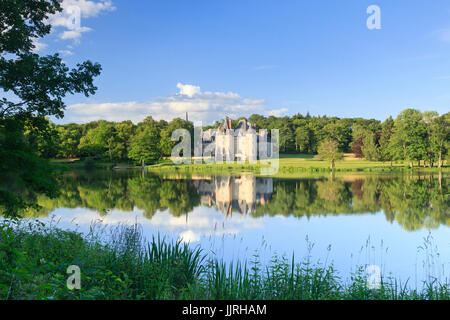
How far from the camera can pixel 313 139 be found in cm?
7338

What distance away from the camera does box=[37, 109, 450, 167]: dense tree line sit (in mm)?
45188

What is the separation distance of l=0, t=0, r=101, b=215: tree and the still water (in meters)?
3.01

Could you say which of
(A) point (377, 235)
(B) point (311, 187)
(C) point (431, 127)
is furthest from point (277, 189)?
(C) point (431, 127)

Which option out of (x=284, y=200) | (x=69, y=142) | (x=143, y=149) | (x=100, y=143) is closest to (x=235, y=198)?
(x=284, y=200)

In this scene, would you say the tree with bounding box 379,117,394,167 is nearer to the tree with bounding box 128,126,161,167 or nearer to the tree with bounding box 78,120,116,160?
the tree with bounding box 128,126,161,167

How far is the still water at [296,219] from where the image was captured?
9.66 m

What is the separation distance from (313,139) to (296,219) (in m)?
60.7

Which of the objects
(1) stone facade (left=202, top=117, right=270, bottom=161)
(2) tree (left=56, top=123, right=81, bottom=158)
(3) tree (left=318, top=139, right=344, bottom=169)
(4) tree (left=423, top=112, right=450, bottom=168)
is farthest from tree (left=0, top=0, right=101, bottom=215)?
(1) stone facade (left=202, top=117, right=270, bottom=161)

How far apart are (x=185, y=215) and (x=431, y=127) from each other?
1768 inches

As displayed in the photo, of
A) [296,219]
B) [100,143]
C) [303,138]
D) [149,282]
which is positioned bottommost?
[296,219]

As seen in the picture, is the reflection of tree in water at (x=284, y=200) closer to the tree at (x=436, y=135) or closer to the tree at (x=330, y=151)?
the tree at (x=330, y=151)

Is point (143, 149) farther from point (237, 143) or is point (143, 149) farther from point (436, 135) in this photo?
point (436, 135)

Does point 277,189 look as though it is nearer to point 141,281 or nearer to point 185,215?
point 185,215

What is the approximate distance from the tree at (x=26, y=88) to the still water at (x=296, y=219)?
3.01 m
